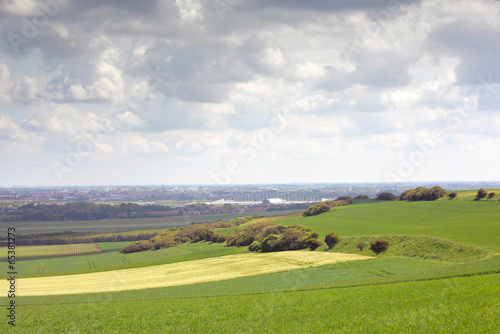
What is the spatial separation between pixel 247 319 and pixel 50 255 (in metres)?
81.6

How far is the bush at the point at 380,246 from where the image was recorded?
4644cm

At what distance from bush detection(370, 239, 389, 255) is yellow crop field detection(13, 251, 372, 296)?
7.12ft

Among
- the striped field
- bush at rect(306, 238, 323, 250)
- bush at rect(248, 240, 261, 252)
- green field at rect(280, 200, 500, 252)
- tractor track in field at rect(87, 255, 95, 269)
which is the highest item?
green field at rect(280, 200, 500, 252)

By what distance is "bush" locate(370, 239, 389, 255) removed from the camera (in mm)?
46438

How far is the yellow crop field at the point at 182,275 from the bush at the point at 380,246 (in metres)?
2.17

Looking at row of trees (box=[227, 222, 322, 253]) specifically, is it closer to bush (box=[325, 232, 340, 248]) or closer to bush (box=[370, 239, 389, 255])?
bush (box=[325, 232, 340, 248])

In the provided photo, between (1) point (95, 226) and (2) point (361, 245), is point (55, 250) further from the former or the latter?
(2) point (361, 245)

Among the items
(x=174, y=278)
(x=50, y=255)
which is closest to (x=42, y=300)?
(x=174, y=278)

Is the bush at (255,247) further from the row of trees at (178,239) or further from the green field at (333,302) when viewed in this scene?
the green field at (333,302)

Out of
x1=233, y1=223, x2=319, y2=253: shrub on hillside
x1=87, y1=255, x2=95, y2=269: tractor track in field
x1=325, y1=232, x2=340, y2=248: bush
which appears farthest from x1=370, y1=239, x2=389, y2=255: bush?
x1=87, y1=255, x2=95, y2=269: tractor track in field

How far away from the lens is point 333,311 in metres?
17.5

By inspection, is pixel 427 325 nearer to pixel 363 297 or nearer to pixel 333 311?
pixel 333 311

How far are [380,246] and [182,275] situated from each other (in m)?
25.1

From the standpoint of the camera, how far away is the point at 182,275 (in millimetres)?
44094
